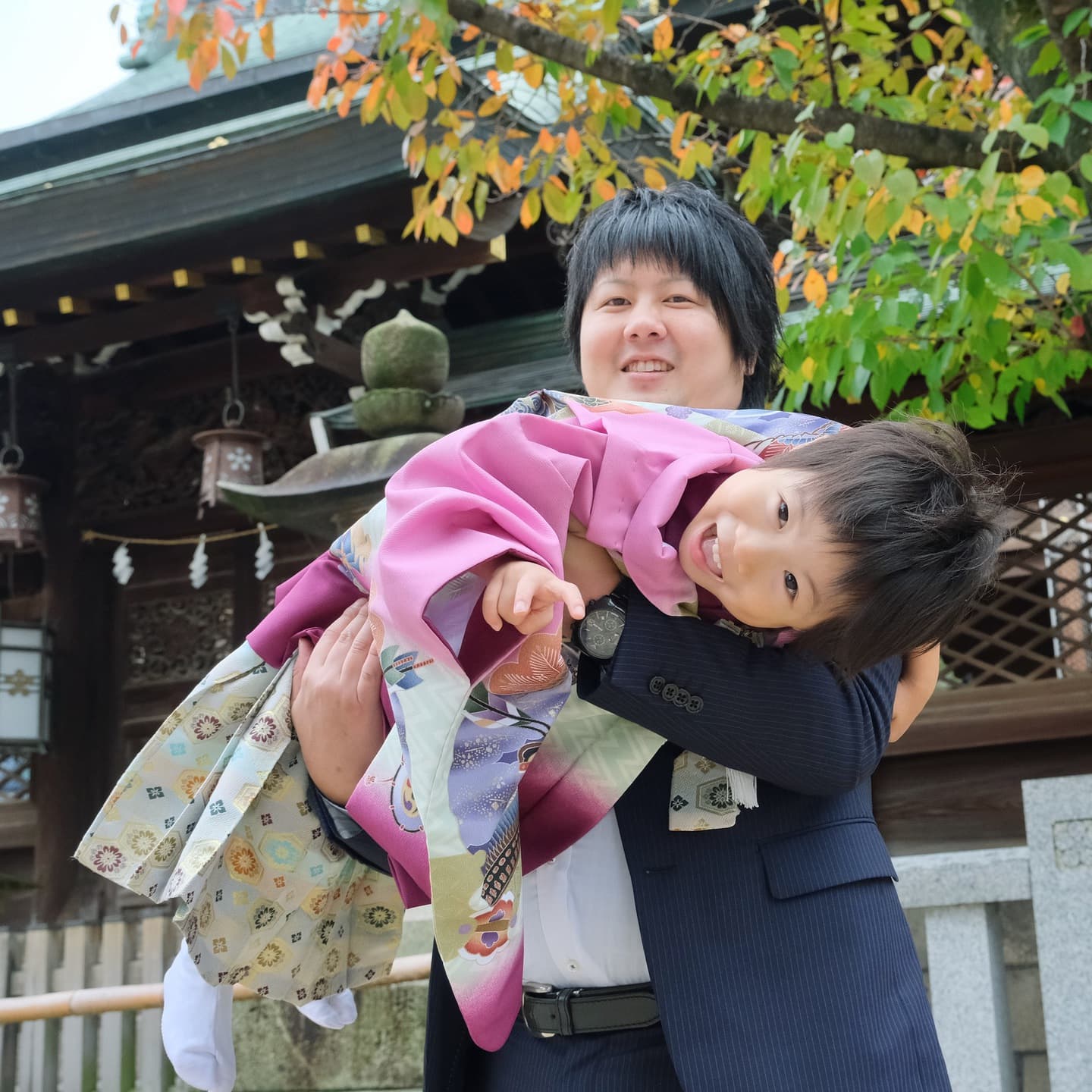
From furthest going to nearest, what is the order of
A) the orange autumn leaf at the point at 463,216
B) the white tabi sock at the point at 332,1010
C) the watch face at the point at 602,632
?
the orange autumn leaf at the point at 463,216 → the white tabi sock at the point at 332,1010 → the watch face at the point at 602,632

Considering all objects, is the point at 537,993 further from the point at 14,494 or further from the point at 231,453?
the point at 14,494

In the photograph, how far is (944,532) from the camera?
1.55 metres

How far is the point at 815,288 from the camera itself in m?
4.66

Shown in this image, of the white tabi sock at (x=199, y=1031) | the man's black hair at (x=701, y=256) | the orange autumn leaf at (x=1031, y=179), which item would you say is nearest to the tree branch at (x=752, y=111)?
the orange autumn leaf at (x=1031, y=179)

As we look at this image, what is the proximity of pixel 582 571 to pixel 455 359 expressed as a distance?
498 centimetres

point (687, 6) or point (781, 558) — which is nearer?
point (781, 558)

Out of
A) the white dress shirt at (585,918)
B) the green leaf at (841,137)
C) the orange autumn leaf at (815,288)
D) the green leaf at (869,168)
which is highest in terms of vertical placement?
the orange autumn leaf at (815,288)

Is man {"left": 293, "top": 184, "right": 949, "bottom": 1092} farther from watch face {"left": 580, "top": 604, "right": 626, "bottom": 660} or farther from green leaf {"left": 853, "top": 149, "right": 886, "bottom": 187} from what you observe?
green leaf {"left": 853, "top": 149, "right": 886, "bottom": 187}

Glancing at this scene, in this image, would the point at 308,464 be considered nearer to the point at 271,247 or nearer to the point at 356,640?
the point at 271,247

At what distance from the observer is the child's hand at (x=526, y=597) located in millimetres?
1374

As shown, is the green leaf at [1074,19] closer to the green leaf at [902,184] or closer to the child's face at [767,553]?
the green leaf at [902,184]

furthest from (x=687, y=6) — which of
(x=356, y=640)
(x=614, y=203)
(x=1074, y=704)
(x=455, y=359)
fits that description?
(x=356, y=640)

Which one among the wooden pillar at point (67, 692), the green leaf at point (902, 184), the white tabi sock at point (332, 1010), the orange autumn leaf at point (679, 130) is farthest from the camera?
the wooden pillar at point (67, 692)

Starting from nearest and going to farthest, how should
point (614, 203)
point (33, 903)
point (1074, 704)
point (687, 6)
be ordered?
point (614, 203)
point (1074, 704)
point (687, 6)
point (33, 903)
